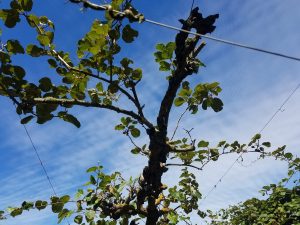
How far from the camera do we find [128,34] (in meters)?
3.23

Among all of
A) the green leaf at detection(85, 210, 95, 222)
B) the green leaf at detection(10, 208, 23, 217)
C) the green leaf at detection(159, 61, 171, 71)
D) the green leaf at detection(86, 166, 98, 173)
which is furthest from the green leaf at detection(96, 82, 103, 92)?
Result: the green leaf at detection(10, 208, 23, 217)

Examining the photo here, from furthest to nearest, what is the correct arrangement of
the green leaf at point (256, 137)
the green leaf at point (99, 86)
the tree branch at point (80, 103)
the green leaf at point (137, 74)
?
the green leaf at point (256, 137)
the green leaf at point (99, 86)
the green leaf at point (137, 74)
the tree branch at point (80, 103)

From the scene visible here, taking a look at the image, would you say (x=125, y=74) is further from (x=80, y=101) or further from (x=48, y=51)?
(x=48, y=51)

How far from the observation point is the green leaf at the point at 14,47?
10.7ft

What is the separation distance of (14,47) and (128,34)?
41.9 inches

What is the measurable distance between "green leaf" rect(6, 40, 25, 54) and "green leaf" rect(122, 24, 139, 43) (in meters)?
0.97

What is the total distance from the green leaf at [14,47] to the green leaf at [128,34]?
38.0 inches

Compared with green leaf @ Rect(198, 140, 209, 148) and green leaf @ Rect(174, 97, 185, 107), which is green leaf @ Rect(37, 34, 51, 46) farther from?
green leaf @ Rect(198, 140, 209, 148)

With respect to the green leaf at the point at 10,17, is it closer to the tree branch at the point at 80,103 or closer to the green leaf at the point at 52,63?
the green leaf at the point at 52,63

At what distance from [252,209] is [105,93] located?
7.17 metres

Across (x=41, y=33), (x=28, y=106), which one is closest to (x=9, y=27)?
(x=41, y=33)

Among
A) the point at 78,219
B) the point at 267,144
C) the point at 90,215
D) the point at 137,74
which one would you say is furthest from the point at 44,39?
the point at 267,144

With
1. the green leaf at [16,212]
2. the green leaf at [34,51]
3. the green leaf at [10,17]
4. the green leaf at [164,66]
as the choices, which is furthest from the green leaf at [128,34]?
the green leaf at [16,212]

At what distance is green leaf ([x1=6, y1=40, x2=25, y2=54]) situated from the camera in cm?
327
